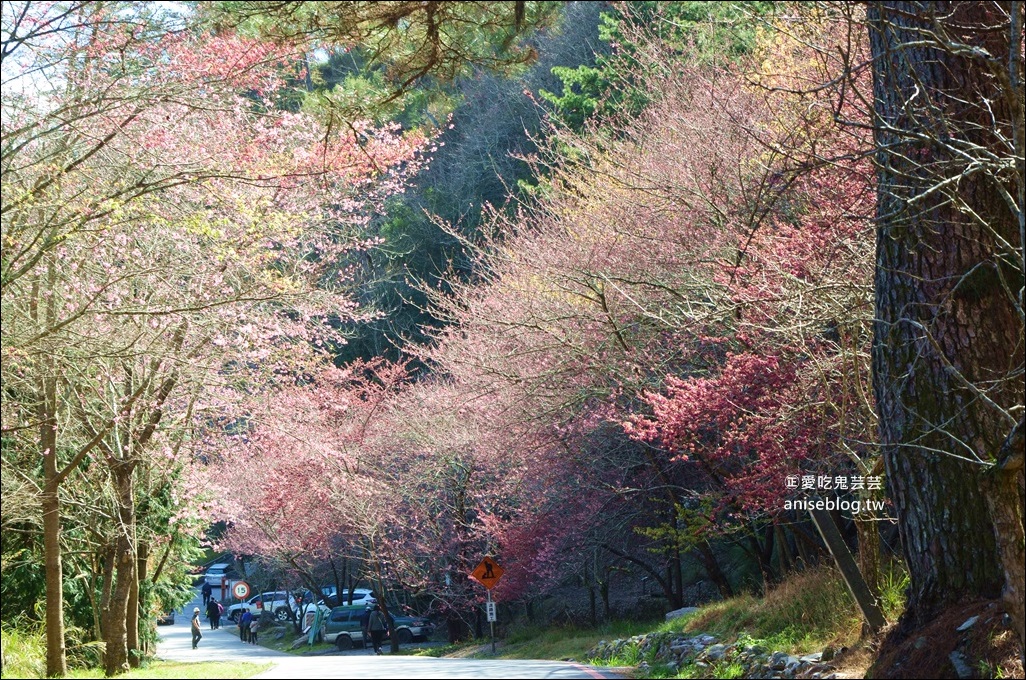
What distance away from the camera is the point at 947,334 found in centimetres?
823

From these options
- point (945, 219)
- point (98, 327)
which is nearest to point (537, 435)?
point (98, 327)

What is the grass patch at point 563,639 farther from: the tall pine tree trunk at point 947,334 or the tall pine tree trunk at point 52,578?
the tall pine tree trunk at point 947,334

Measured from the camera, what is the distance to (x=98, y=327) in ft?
44.0

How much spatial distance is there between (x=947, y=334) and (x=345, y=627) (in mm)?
29294

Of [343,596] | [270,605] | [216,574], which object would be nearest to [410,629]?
[343,596]

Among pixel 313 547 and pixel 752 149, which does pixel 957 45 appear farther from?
pixel 313 547

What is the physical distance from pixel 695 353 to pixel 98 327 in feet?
30.6

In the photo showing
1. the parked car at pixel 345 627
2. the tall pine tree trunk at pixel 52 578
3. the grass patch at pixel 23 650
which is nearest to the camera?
the tall pine tree trunk at pixel 52 578

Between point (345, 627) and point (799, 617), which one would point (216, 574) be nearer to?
point (345, 627)

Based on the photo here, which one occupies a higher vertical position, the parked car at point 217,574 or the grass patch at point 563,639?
the parked car at point 217,574

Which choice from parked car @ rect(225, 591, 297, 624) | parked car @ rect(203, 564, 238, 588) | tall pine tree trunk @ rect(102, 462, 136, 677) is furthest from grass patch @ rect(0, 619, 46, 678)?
parked car @ rect(203, 564, 238, 588)

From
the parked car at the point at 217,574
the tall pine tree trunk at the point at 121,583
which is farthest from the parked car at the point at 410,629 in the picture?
the parked car at the point at 217,574

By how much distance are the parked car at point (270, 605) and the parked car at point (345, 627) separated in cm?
1329

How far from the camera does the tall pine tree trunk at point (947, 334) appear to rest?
7.96m
